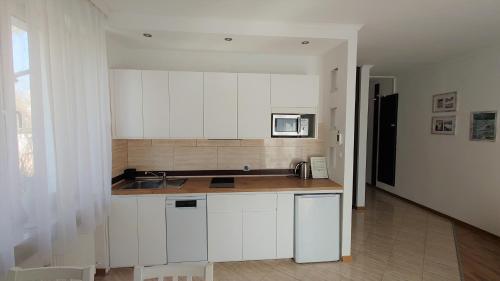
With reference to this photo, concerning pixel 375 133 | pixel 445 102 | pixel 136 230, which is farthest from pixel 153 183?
pixel 375 133

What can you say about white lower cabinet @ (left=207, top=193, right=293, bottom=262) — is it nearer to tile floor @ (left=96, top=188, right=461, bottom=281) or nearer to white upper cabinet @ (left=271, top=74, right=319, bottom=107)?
tile floor @ (left=96, top=188, right=461, bottom=281)

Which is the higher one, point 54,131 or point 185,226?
point 54,131

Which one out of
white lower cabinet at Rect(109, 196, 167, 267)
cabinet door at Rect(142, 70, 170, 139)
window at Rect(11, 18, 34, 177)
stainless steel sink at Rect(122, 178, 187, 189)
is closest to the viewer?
window at Rect(11, 18, 34, 177)

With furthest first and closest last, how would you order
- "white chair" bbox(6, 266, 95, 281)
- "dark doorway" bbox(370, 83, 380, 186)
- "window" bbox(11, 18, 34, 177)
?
1. "dark doorway" bbox(370, 83, 380, 186)
2. "window" bbox(11, 18, 34, 177)
3. "white chair" bbox(6, 266, 95, 281)

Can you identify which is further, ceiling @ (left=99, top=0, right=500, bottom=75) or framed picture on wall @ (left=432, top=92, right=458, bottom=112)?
framed picture on wall @ (left=432, top=92, right=458, bottom=112)

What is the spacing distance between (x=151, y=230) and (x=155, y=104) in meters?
1.35

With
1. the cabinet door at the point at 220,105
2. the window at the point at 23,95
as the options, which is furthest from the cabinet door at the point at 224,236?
the window at the point at 23,95

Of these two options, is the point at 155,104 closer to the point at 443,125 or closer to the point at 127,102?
the point at 127,102

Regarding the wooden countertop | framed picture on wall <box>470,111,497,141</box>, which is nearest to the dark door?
framed picture on wall <box>470,111,497,141</box>

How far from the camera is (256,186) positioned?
2.67 metres

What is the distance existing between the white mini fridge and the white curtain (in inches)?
76.3

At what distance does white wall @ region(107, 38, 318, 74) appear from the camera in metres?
2.95

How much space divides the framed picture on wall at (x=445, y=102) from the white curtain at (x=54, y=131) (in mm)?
4745

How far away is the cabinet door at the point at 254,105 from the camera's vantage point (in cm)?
280
